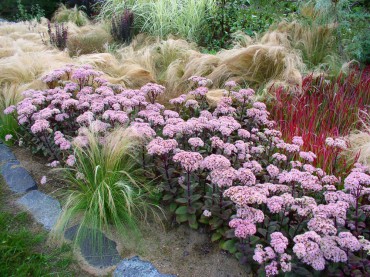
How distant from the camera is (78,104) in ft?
10.2

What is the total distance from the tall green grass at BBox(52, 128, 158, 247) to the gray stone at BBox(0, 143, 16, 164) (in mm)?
725

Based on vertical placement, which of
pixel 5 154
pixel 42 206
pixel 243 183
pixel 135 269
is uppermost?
pixel 243 183

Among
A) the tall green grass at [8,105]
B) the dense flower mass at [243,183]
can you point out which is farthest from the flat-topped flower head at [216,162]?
the tall green grass at [8,105]

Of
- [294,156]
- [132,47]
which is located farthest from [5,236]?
→ [132,47]

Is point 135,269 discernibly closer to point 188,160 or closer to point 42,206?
point 188,160

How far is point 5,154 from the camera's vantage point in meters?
3.26

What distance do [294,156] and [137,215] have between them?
127 cm

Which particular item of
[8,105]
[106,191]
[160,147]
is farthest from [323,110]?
[8,105]

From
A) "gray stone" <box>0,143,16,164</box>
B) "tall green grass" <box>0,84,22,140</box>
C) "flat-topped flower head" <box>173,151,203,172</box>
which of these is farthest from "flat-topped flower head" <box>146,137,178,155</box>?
"tall green grass" <box>0,84,22,140</box>

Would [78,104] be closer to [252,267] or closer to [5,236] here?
[5,236]

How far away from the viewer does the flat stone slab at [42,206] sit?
2562 mm

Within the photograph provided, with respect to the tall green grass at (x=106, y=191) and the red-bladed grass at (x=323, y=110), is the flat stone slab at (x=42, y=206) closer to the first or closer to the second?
the tall green grass at (x=106, y=191)

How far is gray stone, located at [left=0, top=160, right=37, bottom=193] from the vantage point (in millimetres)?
2863

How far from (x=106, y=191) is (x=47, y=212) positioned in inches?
18.7
